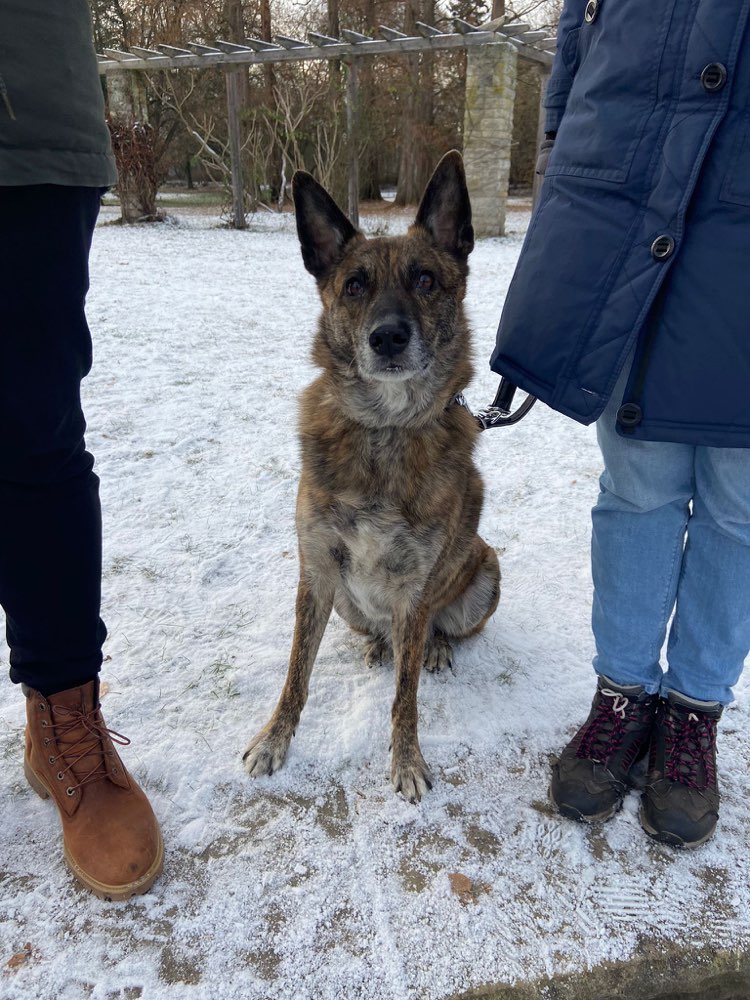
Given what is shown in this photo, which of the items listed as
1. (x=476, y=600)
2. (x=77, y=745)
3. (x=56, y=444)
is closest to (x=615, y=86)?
(x=56, y=444)

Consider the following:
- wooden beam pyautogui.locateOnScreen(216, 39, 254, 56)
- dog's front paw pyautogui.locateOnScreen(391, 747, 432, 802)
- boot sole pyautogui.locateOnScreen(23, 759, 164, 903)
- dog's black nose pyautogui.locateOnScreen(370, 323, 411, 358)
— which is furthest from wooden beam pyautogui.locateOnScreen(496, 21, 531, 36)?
boot sole pyautogui.locateOnScreen(23, 759, 164, 903)

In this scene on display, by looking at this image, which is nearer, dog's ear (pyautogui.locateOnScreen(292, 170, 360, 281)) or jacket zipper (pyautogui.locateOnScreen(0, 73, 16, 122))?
jacket zipper (pyautogui.locateOnScreen(0, 73, 16, 122))

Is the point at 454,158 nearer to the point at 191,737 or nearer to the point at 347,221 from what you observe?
the point at 347,221

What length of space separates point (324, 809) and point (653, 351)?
1329 mm

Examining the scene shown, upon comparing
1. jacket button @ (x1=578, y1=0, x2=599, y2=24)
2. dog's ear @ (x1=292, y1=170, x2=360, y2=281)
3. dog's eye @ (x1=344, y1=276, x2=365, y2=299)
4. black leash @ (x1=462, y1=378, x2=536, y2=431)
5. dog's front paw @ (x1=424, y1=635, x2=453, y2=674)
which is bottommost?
dog's front paw @ (x1=424, y1=635, x2=453, y2=674)

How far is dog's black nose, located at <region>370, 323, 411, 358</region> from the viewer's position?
1.74m

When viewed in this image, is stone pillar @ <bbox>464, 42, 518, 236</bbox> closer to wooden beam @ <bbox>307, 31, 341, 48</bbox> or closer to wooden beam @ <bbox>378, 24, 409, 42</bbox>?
wooden beam @ <bbox>378, 24, 409, 42</bbox>

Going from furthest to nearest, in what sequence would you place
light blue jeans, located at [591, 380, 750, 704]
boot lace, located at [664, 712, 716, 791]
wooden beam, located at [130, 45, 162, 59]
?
wooden beam, located at [130, 45, 162, 59]
boot lace, located at [664, 712, 716, 791]
light blue jeans, located at [591, 380, 750, 704]

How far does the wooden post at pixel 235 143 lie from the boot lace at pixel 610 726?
11711 mm

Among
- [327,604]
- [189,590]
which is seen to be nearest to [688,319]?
[327,604]

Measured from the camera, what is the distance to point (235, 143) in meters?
11.2

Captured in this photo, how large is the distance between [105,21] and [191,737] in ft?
73.3

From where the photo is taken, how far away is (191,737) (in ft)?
5.98

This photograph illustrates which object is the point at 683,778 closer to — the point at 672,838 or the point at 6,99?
the point at 672,838
